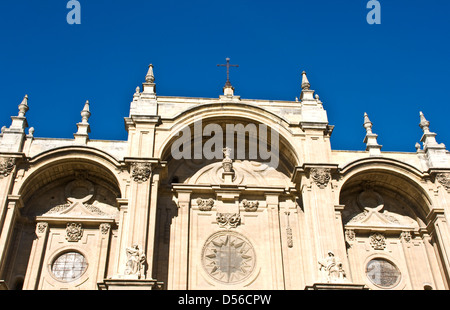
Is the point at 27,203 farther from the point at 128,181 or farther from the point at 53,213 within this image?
the point at 128,181

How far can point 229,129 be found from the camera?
24719 mm

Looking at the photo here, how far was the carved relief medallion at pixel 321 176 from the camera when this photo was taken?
73.0 ft

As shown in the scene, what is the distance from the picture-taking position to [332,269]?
65.2ft

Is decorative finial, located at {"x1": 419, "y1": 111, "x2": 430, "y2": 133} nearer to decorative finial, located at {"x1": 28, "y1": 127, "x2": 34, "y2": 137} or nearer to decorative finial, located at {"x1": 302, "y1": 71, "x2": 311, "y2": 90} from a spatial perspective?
decorative finial, located at {"x1": 302, "y1": 71, "x2": 311, "y2": 90}

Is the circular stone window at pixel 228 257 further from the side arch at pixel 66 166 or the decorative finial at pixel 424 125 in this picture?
the decorative finial at pixel 424 125

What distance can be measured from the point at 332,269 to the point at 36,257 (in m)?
11.0

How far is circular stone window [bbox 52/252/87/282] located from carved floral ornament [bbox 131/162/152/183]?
147 inches

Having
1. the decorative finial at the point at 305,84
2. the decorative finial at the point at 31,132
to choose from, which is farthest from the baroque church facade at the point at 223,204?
the decorative finial at the point at 31,132

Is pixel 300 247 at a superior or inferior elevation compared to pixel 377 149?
inferior

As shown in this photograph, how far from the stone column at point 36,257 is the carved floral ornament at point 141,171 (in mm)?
4066

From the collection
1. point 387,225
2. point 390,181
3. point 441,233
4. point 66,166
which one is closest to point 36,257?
point 66,166

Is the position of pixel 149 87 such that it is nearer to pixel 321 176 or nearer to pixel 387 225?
pixel 321 176
